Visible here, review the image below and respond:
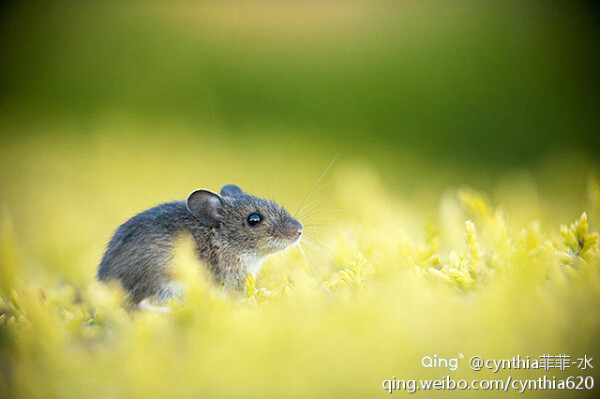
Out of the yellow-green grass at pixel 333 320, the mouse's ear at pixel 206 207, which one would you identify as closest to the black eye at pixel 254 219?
the mouse's ear at pixel 206 207

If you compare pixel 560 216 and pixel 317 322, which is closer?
pixel 317 322

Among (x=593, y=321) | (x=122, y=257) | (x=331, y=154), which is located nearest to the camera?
(x=593, y=321)

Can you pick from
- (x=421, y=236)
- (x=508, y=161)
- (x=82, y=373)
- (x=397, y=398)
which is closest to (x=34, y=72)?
(x=421, y=236)

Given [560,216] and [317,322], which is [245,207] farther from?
[560,216]

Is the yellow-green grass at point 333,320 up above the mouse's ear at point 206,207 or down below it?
below

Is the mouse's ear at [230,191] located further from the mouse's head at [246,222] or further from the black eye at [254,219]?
the black eye at [254,219]

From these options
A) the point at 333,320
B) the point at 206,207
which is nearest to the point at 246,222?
the point at 206,207

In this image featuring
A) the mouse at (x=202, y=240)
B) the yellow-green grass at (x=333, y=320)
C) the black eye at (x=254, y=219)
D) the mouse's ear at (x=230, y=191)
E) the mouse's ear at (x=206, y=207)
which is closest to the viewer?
the yellow-green grass at (x=333, y=320)
